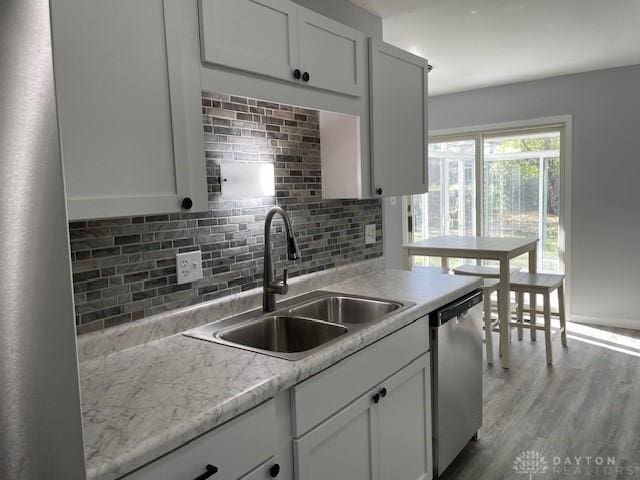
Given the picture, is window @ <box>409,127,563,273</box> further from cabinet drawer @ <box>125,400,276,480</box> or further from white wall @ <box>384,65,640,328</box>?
cabinet drawer @ <box>125,400,276,480</box>

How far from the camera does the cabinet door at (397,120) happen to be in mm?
2286

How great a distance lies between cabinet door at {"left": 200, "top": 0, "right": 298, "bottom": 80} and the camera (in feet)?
4.82

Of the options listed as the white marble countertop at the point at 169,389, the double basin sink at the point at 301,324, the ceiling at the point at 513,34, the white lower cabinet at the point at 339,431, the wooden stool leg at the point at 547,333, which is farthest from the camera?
the wooden stool leg at the point at 547,333

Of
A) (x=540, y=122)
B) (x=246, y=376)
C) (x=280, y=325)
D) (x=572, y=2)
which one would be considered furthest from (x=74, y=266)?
(x=540, y=122)

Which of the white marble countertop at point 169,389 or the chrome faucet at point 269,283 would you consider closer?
the white marble countertop at point 169,389

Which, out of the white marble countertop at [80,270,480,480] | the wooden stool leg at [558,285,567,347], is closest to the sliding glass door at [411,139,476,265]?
the wooden stool leg at [558,285,567,347]

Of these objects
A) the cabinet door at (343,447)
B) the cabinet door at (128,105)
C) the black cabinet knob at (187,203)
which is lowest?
the cabinet door at (343,447)

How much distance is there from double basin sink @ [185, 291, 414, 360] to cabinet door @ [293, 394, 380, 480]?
0.24 meters

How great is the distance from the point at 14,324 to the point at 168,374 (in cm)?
80

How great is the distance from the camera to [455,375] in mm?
2283

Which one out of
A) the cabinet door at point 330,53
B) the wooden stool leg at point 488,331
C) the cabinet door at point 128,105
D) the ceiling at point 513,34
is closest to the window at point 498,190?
the ceiling at point 513,34

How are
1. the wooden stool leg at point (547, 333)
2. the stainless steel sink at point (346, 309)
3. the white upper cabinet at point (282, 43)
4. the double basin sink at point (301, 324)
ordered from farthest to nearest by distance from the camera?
the wooden stool leg at point (547, 333)
the stainless steel sink at point (346, 309)
the double basin sink at point (301, 324)
the white upper cabinet at point (282, 43)

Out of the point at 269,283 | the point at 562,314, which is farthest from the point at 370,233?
the point at 562,314

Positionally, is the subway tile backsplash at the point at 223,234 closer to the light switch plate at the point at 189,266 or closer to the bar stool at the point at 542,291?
the light switch plate at the point at 189,266
